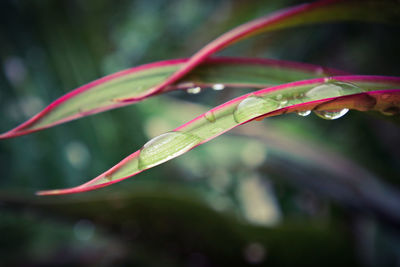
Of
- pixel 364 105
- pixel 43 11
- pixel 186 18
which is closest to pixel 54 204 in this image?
pixel 364 105

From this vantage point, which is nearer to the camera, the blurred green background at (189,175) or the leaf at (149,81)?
the leaf at (149,81)

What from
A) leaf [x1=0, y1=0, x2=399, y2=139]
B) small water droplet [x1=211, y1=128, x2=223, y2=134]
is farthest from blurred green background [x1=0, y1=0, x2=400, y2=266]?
small water droplet [x1=211, y1=128, x2=223, y2=134]

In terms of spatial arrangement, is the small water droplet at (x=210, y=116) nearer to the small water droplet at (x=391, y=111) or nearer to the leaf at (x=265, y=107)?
the leaf at (x=265, y=107)

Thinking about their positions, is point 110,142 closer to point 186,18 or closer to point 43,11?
point 43,11

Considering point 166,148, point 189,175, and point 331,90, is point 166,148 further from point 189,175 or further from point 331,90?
point 189,175

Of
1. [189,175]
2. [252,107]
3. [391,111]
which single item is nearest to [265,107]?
[252,107]

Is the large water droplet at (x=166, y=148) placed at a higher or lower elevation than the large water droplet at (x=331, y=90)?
lower

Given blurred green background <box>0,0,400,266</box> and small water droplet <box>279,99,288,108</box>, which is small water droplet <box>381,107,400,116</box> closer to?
small water droplet <box>279,99,288,108</box>

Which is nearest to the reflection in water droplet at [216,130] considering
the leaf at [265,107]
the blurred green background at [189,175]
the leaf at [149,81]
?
the leaf at [265,107]
